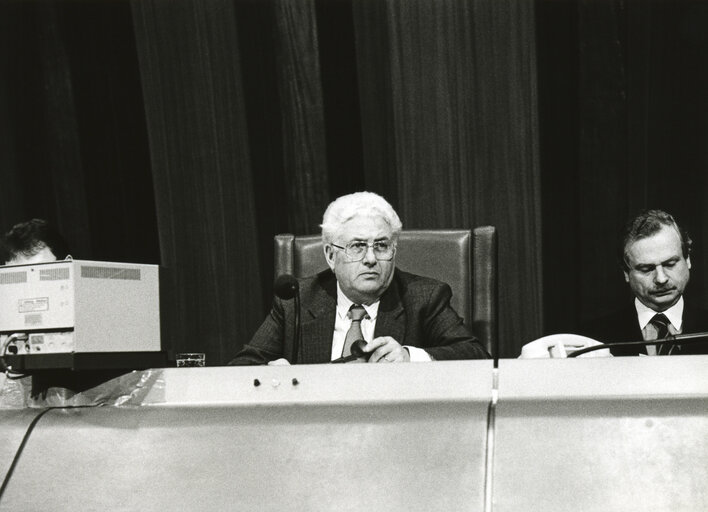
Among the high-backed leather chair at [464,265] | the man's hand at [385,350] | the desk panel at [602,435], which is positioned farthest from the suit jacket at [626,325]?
the desk panel at [602,435]

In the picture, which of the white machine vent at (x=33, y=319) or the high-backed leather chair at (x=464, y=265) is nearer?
the white machine vent at (x=33, y=319)

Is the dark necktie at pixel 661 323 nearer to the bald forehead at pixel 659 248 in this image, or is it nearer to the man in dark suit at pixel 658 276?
the man in dark suit at pixel 658 276

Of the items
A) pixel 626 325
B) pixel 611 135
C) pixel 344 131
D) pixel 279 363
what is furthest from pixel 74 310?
pixel 611 135

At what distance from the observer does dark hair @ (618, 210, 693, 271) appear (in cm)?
242

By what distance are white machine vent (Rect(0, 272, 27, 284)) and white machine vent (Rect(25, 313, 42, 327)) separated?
0.06 meters

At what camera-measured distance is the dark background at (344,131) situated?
2910mm

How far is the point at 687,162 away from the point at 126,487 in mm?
2241

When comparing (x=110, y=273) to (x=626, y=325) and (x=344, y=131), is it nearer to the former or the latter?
(x=626, y=325)

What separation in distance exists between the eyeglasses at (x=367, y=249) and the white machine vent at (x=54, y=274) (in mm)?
1002

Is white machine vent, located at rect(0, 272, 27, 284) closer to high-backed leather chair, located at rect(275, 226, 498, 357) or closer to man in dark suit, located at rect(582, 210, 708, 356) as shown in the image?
high-backed leather chair, located at rect(275, 226, 498, 357)

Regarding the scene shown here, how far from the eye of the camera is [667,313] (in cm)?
243

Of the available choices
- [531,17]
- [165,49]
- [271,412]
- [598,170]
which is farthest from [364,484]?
[165,49]

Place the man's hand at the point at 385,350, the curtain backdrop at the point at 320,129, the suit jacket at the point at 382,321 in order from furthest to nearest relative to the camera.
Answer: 1. the curtain backdrop at the point at 320,129
2. the suit jacket at the point at 382,321
3. the man's hand at the point at 385,350

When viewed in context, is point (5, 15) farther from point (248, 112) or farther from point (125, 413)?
point (125, 413)
